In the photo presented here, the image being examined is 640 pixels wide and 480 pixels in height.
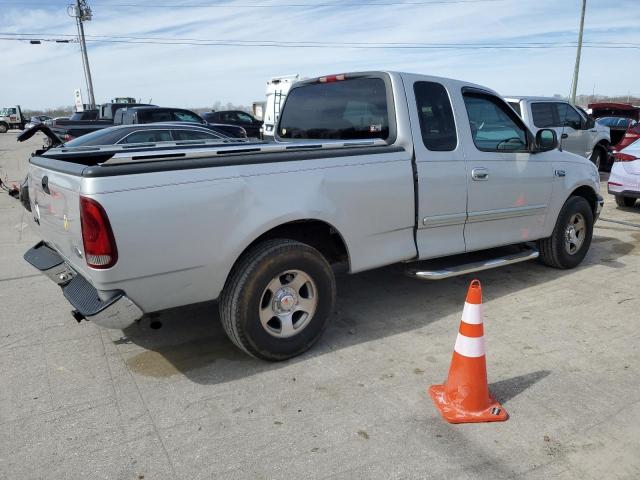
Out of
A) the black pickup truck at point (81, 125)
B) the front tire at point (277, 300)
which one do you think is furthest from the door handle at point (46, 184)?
the black pickup truck at point (81, 125)

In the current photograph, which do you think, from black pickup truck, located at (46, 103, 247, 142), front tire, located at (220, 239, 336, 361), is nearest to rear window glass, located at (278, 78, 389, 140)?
front tire, located at (220, 239, 336, 361)

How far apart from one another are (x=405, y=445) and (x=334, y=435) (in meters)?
0.38

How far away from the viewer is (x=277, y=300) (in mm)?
3551

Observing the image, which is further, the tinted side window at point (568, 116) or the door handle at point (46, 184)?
the tinted side window at point (568, 116)

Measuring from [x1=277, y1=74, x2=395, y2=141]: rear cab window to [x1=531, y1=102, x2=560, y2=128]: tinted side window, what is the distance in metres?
6.98

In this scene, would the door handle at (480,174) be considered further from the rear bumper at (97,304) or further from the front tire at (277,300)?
the rear bumper at (97,304)

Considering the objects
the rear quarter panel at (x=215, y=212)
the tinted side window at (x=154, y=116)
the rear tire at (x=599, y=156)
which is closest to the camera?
the rear quarter panel at (x=215, y=212)

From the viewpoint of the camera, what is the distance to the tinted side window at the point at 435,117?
13.9 feet

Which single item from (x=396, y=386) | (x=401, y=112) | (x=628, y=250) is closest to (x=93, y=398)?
(x=396, y=386)

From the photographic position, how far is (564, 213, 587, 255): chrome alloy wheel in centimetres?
564

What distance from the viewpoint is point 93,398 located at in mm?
3221

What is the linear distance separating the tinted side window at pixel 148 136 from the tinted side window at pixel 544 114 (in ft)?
23.0

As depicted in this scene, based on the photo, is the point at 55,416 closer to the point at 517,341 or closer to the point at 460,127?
the point at 517,341

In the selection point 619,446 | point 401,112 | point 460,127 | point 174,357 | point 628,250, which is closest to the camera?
point 619,446
